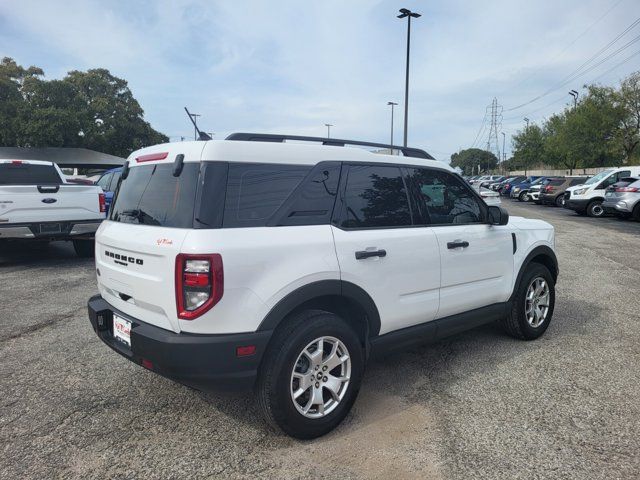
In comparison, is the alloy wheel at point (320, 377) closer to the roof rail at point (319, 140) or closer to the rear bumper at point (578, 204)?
the roof rail at point (319, 140)

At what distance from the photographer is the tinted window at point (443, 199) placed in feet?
12.1

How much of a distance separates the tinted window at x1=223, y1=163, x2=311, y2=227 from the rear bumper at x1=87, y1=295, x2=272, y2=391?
2.11 ft

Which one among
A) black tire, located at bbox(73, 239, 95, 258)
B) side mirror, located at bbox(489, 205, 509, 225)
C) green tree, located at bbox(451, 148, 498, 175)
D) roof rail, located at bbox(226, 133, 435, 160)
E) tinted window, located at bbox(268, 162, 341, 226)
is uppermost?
green tree, located at bbox(451, 148, 498, 175)

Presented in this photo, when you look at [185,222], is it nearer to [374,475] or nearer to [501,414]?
[374,475]

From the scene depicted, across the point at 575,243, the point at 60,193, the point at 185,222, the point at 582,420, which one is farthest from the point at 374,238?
the point at 575,243

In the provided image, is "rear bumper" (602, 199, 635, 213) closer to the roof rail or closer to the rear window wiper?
the roof rail

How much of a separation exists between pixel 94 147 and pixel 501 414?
52528 mm

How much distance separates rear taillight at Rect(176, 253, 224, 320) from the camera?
8.11 feet

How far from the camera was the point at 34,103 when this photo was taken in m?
44.0

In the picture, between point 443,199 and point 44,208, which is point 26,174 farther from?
point 443,199

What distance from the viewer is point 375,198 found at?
132 inches

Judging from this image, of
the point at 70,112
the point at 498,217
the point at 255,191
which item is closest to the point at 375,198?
the point at 255,191

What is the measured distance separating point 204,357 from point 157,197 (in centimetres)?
109

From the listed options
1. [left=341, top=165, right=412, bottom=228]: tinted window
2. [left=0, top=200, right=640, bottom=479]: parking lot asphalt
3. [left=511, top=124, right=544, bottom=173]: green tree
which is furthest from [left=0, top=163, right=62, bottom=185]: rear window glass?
[left=511, top=124, right=544, bottom=173]: green tree
